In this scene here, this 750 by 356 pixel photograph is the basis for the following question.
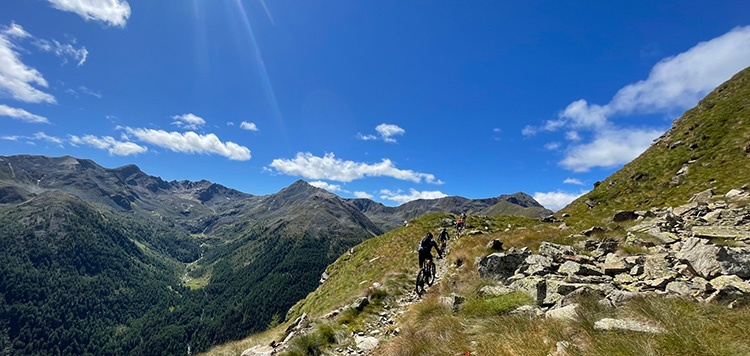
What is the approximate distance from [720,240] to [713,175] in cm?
3061

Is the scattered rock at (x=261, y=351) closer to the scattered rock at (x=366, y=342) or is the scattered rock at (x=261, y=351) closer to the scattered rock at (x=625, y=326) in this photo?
the scattered rock at (x=366, y=342)

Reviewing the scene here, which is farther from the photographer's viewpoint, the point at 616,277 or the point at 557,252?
the point at 557,252

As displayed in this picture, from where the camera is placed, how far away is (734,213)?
16438mm

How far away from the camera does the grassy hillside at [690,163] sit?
3212 cm

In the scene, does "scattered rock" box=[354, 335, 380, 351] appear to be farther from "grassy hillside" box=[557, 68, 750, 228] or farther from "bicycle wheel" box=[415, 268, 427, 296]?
"grassy hillside" box=[557, 68, 750, 228]

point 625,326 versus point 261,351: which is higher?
point 625,326

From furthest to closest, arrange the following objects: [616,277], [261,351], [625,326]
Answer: [261,351]
[616,277]
[625,326]

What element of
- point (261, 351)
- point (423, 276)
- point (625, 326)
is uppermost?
point (423, 276)

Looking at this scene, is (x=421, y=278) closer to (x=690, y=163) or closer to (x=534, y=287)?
(x=534, y=287)

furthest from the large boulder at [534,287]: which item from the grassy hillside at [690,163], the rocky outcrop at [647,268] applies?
the grassy hillside at [690,163]

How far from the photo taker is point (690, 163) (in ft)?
128

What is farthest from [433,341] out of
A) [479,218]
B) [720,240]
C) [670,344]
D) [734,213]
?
[479,218]

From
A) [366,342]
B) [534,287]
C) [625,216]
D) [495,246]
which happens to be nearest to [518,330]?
[534,287]

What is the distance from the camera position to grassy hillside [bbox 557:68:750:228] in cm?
3212
